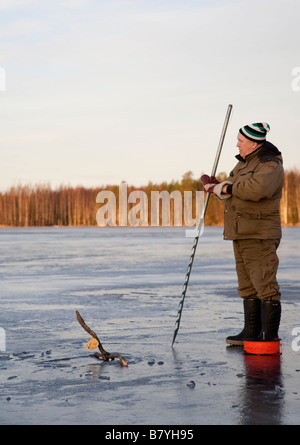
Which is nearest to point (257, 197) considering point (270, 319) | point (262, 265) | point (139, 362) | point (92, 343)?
point (262, 265)

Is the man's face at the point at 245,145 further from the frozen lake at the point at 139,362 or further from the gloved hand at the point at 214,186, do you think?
the frozen lake at the point at 139,362

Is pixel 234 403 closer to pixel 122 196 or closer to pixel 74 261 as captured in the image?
pixel 74 261

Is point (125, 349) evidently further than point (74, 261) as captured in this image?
No

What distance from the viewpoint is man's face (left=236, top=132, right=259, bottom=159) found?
22.4ft

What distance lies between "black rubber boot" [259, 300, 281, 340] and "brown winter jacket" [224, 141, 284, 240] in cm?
60

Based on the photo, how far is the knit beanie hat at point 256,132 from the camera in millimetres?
6773

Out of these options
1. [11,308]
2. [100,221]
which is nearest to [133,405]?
[11,308]

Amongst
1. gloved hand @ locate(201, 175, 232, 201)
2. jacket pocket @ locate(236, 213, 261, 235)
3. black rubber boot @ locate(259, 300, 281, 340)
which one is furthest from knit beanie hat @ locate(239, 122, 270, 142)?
black rubber boot @ locate(259, 300, 281, 340)

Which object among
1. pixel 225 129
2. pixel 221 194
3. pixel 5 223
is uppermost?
pixel 225 129

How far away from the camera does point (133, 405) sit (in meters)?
4.58

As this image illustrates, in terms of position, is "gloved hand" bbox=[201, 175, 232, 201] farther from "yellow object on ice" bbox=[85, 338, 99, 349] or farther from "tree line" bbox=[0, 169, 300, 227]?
"tree line" bbox=[0, 169, 300, 227]

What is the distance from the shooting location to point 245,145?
269 inches

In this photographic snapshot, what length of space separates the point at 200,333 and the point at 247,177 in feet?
5.67
